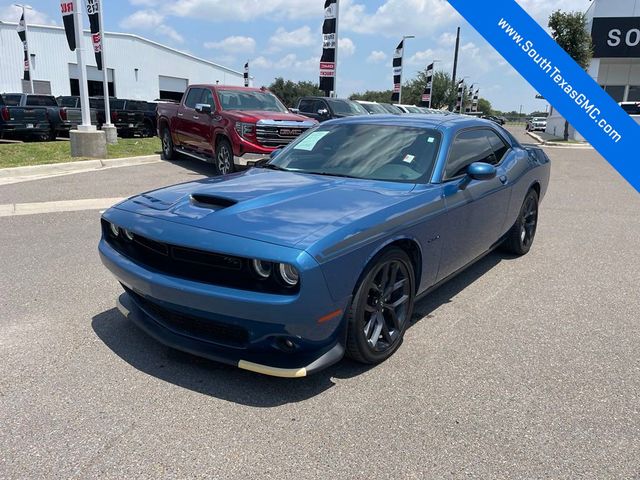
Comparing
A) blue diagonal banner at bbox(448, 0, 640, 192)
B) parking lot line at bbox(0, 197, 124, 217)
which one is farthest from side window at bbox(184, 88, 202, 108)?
blue diagonal banner at bbox(448, 0, 640, 192)

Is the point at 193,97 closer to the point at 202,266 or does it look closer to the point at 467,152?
the point at 467,152

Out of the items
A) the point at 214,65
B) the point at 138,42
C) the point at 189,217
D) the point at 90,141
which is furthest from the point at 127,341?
the point at 214,65

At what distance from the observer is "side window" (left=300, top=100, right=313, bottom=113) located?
17562 millimetres

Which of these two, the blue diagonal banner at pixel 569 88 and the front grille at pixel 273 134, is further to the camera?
the front grille at pixel 273 134

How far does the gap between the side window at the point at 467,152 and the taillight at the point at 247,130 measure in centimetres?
567

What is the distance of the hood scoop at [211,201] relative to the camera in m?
3.25

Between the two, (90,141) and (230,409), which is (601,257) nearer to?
(230,409)

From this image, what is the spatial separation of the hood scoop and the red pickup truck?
6.43 meters

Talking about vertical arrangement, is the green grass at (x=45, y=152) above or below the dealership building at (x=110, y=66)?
below

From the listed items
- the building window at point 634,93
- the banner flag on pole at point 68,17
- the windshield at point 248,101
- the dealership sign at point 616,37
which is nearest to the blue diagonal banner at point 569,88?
the windshield at point 248,101

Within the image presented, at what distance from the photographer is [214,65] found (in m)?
59.1

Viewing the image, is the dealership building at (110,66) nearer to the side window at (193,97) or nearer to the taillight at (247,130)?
the side window at (193,97)

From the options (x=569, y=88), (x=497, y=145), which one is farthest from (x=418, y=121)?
(x=569, y=88)

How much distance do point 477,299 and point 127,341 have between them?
9.47ft
